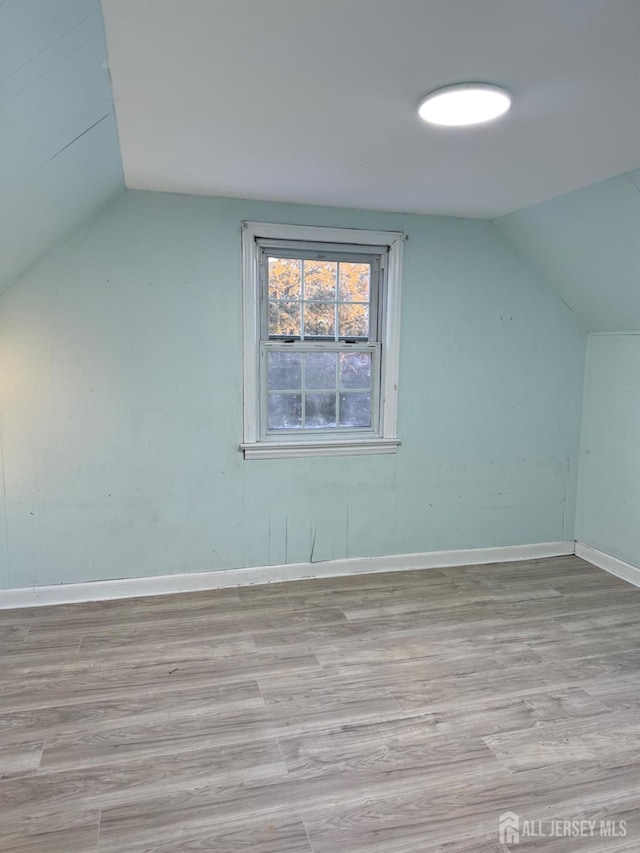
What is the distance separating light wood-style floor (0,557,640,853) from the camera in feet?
5.70

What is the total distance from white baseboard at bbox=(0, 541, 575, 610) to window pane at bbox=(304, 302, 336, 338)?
4.89ft

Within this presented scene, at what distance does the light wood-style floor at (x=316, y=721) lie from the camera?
1737 mm

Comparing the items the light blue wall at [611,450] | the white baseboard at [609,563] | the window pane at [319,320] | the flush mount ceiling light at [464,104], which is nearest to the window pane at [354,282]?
the window pane at [319,320]

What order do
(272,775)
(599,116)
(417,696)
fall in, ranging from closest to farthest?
1. (272,775)
2. (599,116)
3. (417,696)

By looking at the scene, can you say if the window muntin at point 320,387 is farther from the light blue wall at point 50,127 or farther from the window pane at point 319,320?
the light blue wall at point 50,127

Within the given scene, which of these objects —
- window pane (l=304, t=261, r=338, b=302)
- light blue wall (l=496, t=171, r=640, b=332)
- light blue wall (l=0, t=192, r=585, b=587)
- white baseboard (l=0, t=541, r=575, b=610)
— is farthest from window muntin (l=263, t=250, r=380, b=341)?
white baseboard (l=0, t=541, r=575, b=610)

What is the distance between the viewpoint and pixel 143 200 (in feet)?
10.3

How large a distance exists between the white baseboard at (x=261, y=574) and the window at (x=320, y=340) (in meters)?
0.75

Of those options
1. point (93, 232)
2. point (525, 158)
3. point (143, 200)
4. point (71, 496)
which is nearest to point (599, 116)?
point (525, 158)

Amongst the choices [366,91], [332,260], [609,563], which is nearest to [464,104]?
[366,91]

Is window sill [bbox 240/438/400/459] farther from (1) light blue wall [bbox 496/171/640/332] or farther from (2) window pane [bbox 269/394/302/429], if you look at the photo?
(1) light blue wall [bbox 496/171/640/332]

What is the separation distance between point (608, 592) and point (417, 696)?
5.76 ft

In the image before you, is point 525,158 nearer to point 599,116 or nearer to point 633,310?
point 599,116

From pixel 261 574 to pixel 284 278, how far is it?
1867 millimetres
